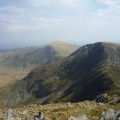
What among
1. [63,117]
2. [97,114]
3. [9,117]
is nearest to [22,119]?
[9,117]

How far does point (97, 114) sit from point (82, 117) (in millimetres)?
6217

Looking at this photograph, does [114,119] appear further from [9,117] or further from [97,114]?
[9,117]

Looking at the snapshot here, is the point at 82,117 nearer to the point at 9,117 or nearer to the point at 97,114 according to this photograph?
the point at 97,114

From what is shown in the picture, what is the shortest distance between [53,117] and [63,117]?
2008mm

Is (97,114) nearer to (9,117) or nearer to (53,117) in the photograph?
(53,117)

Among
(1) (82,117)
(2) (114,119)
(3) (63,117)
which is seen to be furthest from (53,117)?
(2) (114,119)

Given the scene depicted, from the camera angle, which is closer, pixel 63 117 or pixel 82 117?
pixel 82 117

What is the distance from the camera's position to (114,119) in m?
57.0

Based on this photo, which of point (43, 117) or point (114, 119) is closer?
point (114, 119)

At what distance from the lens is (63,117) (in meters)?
66.3

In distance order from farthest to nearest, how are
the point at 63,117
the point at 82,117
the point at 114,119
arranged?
the point at 63,117, the point at 82,117, the point at 114,119

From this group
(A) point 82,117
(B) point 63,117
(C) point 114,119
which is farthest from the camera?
(B) point 63,117

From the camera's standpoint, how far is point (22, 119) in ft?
217

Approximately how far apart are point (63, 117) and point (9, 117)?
9.04 metres
